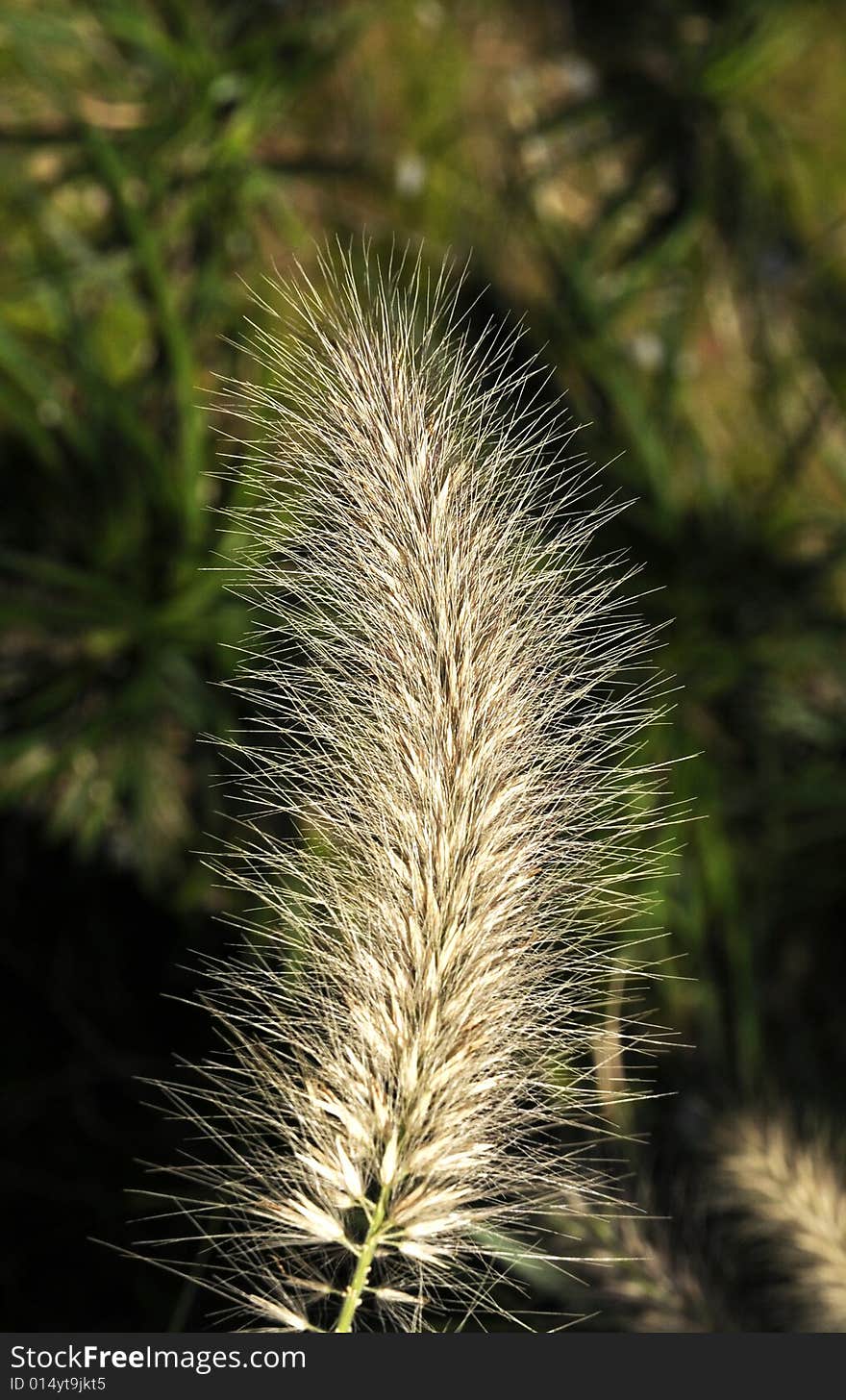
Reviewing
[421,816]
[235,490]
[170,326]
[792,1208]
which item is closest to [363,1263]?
[421,816]

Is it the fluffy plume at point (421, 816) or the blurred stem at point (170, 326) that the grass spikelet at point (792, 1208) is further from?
the blurred stem at point (170, 326)

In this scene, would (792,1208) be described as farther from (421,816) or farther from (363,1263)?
(421,816)

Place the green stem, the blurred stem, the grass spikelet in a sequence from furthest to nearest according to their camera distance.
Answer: the blurred stem → the grass spikelet → the green stem

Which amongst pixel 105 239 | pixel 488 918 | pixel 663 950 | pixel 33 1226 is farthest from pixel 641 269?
pixel 33 1226

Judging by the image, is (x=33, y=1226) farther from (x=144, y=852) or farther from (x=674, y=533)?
(x=674, y=533)

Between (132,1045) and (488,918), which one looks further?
(132,1045)

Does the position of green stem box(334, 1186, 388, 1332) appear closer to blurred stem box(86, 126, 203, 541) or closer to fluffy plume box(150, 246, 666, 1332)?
fluffy plume box(150, 246, 666, 1332)

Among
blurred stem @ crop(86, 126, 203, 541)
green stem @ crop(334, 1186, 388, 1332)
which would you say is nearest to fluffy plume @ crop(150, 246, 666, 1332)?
green stem @ crop(334, 1186, 388, 1332)
